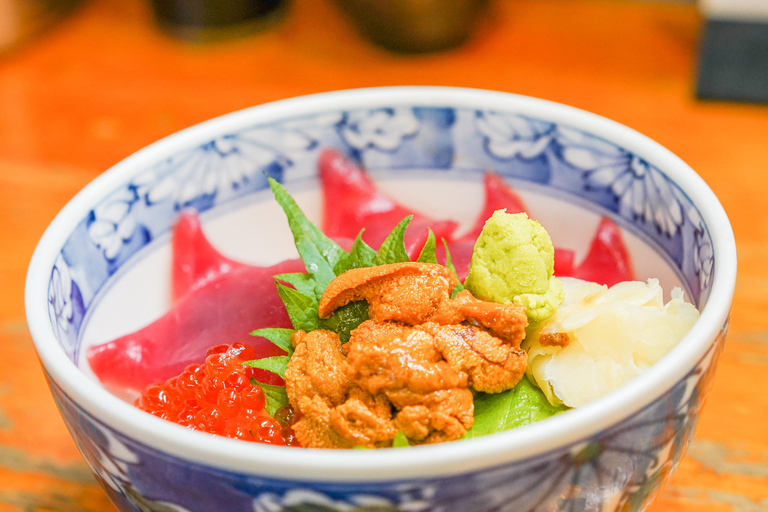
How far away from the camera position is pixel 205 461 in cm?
52

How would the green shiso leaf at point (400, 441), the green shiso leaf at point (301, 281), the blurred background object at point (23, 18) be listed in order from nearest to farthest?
the green shiso leaf at point (400, 441), the green shiso leaf at point (301, 281), the blurred background object at point (23, 18)

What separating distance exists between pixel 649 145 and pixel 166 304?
0.62 m

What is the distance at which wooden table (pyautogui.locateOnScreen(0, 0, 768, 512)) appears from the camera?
3.15ft

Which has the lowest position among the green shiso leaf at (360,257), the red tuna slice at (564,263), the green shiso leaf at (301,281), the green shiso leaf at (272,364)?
the green shiso leaf at (272,364)

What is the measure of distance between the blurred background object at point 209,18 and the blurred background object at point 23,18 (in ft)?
1.04

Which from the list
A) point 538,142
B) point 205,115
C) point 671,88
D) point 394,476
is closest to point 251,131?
point 538,142

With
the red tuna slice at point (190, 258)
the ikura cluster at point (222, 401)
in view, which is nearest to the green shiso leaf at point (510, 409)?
the ikura cluster at point (222, 401)

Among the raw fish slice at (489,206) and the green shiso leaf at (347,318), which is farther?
the raw fish slice at (489,206)

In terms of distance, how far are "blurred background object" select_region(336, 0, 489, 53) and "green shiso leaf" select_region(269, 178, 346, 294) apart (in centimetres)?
115

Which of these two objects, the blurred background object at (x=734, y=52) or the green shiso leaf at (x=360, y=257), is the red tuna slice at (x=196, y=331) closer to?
the green shiso leaf at (x=360, y=257)

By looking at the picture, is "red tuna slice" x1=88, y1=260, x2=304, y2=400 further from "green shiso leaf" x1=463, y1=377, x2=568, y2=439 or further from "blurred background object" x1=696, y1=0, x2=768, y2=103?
"blurred background object" x1=696, y1=0, x2=768, y2=103

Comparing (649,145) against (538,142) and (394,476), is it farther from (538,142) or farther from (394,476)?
(394,476)

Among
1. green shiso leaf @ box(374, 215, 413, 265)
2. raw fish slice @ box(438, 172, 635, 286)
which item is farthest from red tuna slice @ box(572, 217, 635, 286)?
green shiso leaf @ box(374, 215, 413, 265)

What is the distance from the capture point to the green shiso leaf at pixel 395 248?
0.85 m
